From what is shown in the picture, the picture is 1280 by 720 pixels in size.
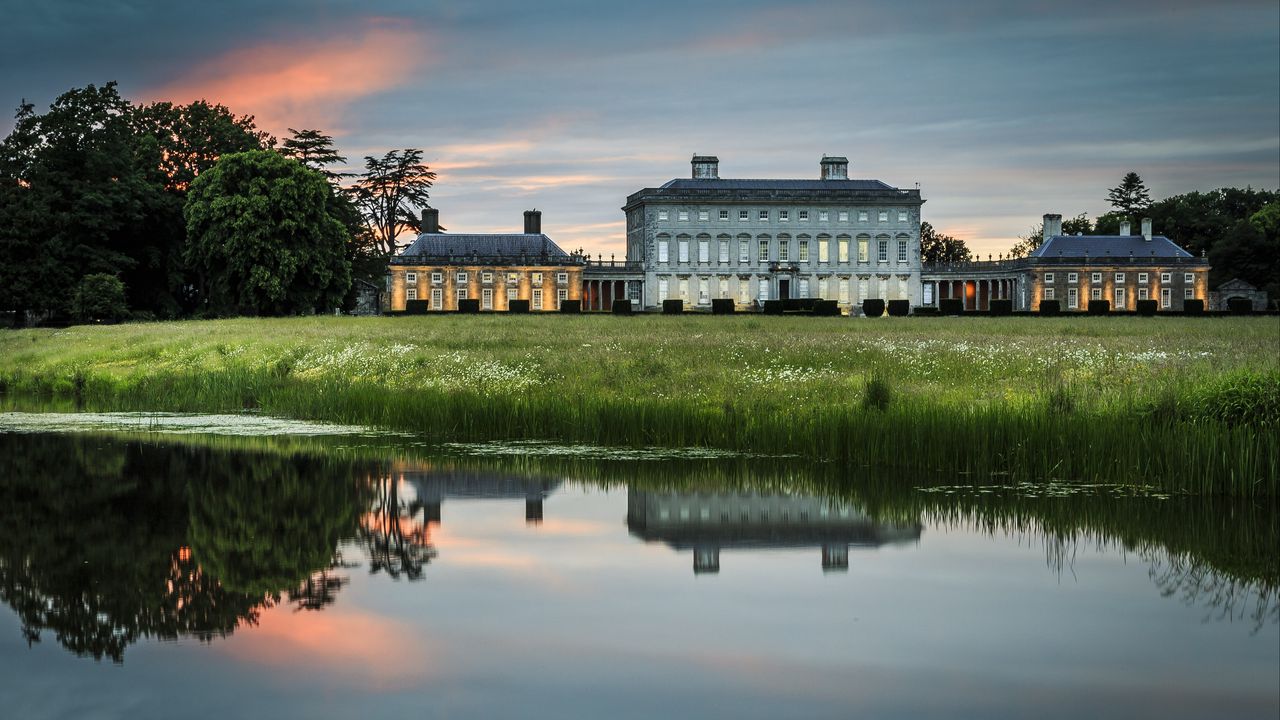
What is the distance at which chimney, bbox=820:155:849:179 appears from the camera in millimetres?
96750

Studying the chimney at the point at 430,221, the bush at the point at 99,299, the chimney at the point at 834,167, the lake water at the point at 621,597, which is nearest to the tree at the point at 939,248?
the chimney at the point at 834,167

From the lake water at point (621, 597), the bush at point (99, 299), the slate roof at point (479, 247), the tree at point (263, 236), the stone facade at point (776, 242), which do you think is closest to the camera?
the lake water at point (621, 597)

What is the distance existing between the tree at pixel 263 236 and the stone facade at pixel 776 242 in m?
37.4

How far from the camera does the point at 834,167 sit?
96.9 meters

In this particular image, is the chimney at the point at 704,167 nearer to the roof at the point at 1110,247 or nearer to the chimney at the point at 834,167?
the chimney at the point at 834,167

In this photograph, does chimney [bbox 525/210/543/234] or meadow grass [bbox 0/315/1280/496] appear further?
chimney [bbox 525/210/543/234]

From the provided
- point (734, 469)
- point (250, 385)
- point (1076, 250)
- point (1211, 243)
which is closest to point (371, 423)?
point (250, 385)

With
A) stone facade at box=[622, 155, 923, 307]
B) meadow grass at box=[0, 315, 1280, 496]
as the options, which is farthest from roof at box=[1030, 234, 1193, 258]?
meadow grass at box=[0, 315, 1280, 496]

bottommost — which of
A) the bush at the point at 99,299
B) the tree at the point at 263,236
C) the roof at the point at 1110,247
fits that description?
the bush at the point at 99,299

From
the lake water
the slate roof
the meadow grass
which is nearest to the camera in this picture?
the lake water

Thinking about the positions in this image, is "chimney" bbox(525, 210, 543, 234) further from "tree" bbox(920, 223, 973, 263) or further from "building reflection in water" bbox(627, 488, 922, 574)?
"building reflection in water" bbox(627, 488, 922, 574)

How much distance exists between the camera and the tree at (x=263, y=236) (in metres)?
53.5

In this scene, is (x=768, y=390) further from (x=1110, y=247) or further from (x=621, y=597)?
(x=1110, y=247)

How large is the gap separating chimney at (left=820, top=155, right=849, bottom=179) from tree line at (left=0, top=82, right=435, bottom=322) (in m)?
48.7
